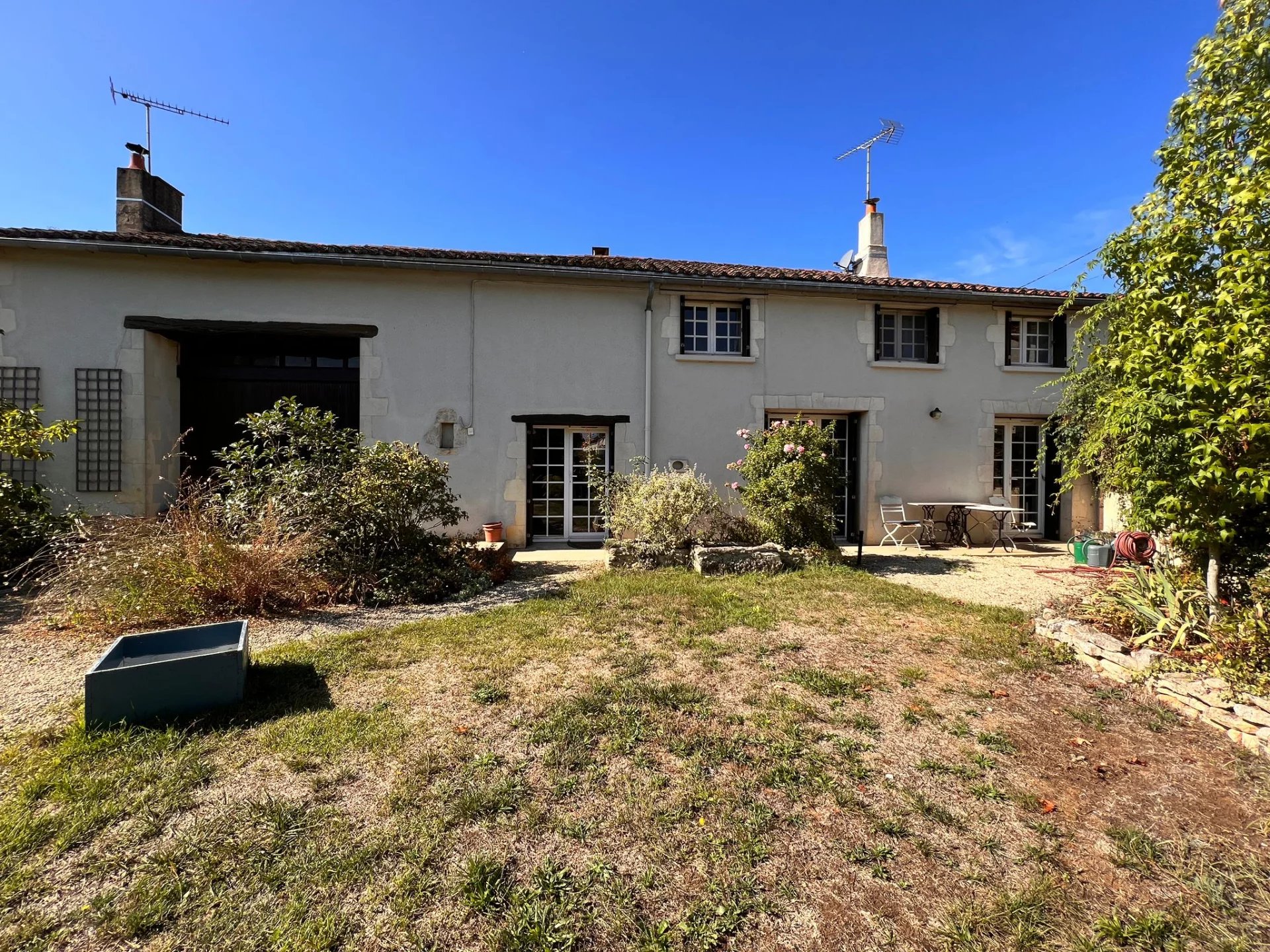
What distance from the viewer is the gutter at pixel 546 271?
22.6 feet

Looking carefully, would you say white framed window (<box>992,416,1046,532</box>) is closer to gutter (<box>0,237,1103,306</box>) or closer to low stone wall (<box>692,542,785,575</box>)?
gutter (<box>0,237,1103,306</box>)

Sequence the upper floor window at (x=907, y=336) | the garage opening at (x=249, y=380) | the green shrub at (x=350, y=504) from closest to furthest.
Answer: the green shrub at (x=350, y=504) → the garage opening at (x=249, y=380) → the upper floor window at (x=907, y=336)

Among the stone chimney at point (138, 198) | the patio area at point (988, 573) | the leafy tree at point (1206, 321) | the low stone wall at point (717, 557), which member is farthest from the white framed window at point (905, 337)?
the stone chimney at point (138, 198)

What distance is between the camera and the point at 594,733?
8.60 feet

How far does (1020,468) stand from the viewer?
9211 mm

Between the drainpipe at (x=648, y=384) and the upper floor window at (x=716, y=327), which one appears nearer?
the drainpipe at (x=648, y=384)

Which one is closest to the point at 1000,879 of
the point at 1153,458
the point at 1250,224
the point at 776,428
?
the point at 1153,458

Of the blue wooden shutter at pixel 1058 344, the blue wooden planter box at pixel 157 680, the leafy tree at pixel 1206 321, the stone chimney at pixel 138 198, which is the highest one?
the stone chimney at pixel 138 198

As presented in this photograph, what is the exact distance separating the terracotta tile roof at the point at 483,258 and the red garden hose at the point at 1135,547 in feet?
14.0

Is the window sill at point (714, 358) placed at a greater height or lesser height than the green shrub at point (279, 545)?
greater

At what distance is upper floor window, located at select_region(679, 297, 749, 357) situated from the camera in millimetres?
8430

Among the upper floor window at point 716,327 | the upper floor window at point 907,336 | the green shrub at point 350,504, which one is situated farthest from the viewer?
the upper floor window at point 907,336

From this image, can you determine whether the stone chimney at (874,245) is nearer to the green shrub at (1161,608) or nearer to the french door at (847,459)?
the french door at (847,459)

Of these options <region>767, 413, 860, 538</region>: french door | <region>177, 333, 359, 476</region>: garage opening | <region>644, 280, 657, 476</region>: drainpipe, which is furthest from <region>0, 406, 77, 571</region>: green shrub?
<region>767, 413, 860, 538</region>: french door
